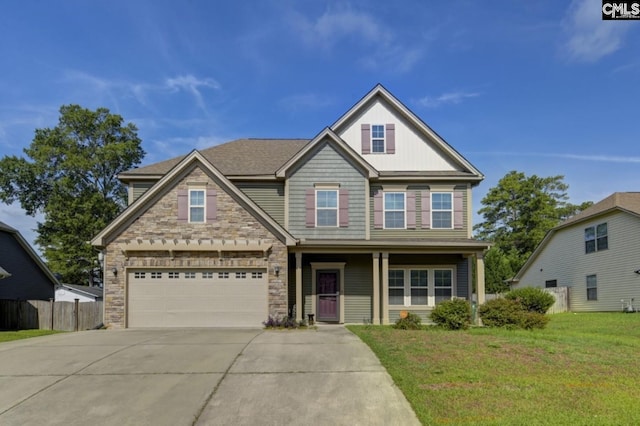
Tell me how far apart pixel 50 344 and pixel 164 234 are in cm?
565

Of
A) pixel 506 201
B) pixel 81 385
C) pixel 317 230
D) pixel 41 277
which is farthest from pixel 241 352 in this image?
pixel 506 201

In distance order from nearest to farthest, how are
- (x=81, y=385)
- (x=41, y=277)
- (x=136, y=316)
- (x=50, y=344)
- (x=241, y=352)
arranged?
(x=81, y=385) → (x=241, y=352) → (x=50, y=344) → (x=136, y=316) → (x=41, y=277)

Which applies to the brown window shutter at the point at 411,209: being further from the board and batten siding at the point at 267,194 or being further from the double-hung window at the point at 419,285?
the board and batten siding at the point at 267,194

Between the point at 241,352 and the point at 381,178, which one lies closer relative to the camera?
the point at 241,352

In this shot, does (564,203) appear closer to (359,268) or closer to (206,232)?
(359,268)

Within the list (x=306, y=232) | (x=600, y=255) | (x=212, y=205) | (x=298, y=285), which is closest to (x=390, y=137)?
(x=306, y=232)

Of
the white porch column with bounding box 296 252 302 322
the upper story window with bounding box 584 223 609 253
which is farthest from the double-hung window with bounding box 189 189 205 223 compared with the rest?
the upper story window with bounding box 584 223 609 253

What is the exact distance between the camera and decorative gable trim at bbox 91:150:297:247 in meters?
18.2

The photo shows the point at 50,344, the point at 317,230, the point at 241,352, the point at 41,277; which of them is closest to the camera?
the point at 241,352

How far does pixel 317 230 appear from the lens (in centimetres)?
2005

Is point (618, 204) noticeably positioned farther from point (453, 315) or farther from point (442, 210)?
point (453, 315)

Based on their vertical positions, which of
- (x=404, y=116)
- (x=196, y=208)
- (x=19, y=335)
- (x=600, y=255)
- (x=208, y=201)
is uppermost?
(x=404, y=116)

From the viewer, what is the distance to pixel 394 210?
20.6 m

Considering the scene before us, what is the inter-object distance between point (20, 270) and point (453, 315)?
21.5 metres
